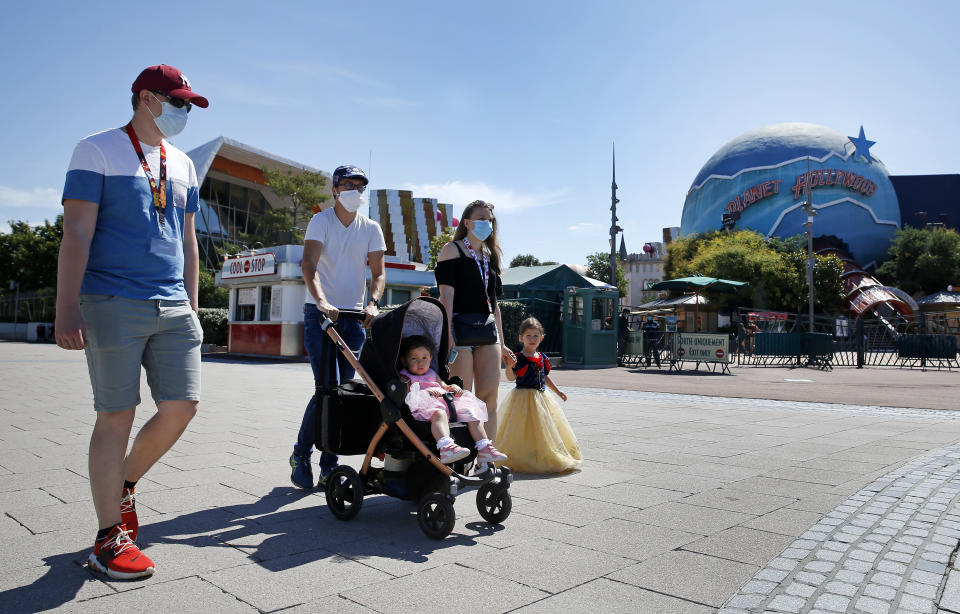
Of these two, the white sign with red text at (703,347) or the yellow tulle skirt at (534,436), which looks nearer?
the yellow tulle skirt at (534,436)

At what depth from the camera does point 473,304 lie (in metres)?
4.57

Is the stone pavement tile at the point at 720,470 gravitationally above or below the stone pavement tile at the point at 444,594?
below

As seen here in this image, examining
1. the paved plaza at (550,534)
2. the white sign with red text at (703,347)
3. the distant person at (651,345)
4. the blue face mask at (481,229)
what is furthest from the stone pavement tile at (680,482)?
the distant person at (651,345)

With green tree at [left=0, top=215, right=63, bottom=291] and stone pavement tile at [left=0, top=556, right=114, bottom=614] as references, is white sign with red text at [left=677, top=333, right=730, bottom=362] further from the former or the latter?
green tree at [left=0, top=215, right=63, bottom=291]

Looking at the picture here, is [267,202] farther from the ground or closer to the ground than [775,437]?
farther from the ground

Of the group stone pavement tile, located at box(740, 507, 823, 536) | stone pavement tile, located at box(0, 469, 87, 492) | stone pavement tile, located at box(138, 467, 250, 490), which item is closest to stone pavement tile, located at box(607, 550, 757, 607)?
stone pavement tile, located at box(740, 507, 823, 536)

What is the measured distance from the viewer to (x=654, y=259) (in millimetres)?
122250

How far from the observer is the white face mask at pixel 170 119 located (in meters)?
2.93

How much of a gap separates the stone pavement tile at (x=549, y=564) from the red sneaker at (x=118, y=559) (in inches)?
51.0

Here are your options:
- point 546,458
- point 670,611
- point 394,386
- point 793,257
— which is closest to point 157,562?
point 394,386

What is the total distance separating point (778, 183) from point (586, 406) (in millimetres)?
57807

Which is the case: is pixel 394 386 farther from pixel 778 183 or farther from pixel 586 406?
pixel 778 183

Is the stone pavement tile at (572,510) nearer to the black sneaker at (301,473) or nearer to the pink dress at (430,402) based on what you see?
the pink dress at (430,402)

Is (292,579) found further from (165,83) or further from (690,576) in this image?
(165,83)
